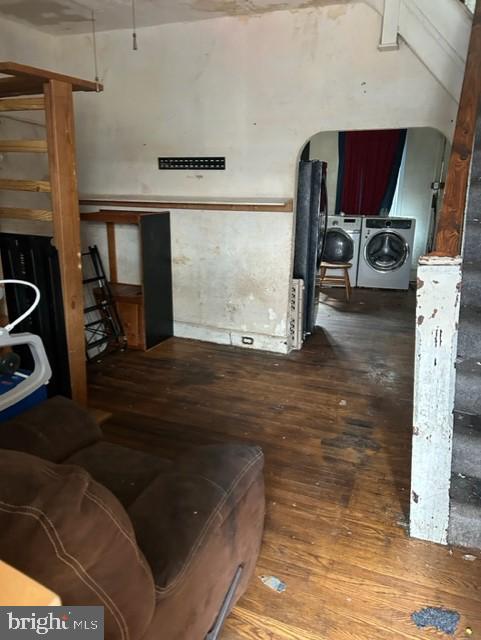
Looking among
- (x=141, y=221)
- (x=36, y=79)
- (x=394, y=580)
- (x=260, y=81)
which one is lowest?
(x=394, y=580)

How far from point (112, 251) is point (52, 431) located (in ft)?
9.64

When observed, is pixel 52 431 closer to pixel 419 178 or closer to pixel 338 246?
pixel 338 246

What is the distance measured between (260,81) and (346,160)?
12.4 ft

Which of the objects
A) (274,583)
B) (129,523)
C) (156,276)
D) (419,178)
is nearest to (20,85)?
(156,276)

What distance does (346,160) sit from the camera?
713 centimetres

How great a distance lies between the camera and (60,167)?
2410 millimetres

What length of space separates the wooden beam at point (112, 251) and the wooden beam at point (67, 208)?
73.1 inches

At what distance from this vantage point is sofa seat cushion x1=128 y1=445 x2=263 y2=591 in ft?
3.75

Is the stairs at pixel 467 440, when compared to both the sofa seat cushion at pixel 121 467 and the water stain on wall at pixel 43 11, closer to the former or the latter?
the sofa seat cushion at pixel 121 467

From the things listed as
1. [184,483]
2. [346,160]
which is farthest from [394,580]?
[346,160]

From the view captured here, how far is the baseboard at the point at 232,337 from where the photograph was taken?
13.4 ft

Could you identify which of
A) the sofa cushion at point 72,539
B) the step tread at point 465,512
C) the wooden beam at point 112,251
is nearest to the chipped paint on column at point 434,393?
the step tread at point 465,512

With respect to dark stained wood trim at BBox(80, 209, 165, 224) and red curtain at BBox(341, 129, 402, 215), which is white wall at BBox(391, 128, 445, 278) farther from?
dark stained wood trim at BBox(80, 209, 165, 224)

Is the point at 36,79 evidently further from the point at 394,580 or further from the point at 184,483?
the point at 394,580
